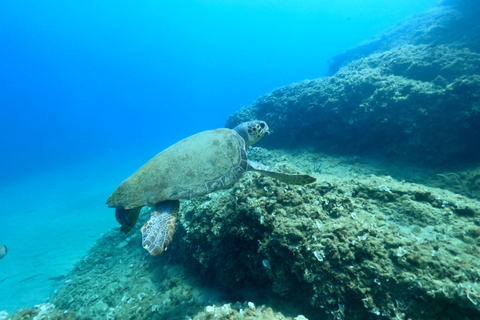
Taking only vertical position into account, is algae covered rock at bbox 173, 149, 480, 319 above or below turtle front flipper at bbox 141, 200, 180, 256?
below

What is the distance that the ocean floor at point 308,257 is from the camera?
2.19 metres

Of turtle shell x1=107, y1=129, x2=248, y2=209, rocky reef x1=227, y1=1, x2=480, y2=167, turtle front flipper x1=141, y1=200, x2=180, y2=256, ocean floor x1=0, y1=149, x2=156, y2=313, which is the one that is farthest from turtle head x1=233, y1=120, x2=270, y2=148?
ocean floor x1=0, y1=149, x2=156, y2=313

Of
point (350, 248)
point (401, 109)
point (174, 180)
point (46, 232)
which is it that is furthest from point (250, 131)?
point (46, 232)

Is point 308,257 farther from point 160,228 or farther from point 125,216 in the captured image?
point 125,216

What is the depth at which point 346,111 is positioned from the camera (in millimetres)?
8227

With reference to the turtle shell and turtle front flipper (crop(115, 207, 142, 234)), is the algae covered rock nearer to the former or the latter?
the turtle shell

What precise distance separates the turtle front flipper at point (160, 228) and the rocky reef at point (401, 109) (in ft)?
23.1

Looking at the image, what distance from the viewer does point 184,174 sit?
351 cm

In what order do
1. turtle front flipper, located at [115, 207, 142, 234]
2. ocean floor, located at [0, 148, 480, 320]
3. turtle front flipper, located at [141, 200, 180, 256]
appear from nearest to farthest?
ocean floor, located at [0, 148, 480, 320] < turtle front flipper, located at [141, 200, 180, 256] < turtle front flipper, located at [115, 207, 142, 234]

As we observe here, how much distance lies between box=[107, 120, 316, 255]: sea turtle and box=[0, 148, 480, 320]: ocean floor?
500mm

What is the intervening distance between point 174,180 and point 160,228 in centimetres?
82

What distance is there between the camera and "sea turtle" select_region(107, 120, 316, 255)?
322 centimetres

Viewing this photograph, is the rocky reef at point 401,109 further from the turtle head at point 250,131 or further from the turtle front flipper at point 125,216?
the turtle front flipper at point 125,216

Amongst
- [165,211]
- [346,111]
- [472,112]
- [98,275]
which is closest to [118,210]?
[165,211]
